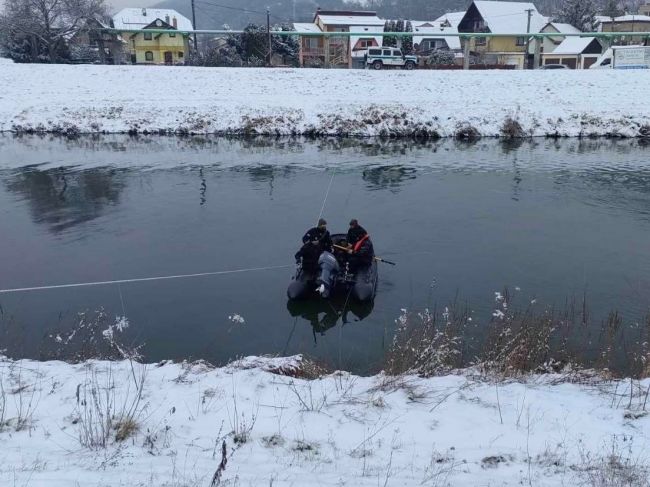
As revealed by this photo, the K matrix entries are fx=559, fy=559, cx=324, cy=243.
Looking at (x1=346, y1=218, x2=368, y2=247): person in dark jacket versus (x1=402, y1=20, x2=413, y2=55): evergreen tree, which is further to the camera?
(x1=402, y1=20, x2=413, y2=55): evergreen tree

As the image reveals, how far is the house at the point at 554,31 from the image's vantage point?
68.8m

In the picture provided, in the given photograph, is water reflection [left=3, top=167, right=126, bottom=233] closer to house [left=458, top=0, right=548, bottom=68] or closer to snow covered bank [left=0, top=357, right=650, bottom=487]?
snow covered bank [left=0, top=357, right=650, bottom=487]

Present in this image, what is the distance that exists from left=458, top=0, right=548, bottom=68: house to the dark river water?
131ft

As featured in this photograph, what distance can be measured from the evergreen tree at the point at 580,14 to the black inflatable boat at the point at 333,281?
77.0 metres

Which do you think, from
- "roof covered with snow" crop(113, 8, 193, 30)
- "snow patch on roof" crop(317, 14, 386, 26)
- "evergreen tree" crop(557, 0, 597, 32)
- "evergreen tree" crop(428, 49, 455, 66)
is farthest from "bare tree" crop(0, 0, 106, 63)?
"evergreen tree" crop(557, 0, 597, 32)

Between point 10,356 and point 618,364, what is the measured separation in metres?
9.44

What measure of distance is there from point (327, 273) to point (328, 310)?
73 cm

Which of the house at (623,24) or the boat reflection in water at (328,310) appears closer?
the boat reflection in water at (328,310)

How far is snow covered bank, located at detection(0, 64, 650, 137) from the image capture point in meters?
34.3

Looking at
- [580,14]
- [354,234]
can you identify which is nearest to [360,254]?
[354,234]

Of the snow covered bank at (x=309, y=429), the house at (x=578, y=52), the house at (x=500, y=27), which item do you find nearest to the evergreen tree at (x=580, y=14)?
the house at (x=500, y=27)

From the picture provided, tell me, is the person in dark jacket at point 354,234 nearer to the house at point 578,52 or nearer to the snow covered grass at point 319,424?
the snow covered grass at point 319,424

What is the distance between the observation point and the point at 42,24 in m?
49.9

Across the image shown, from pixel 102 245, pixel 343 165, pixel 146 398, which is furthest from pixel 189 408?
pixel 343 165
